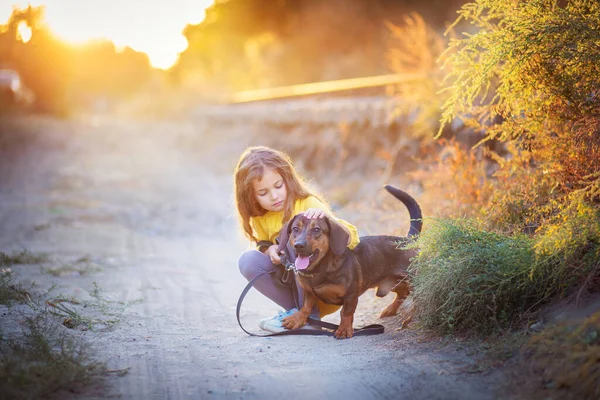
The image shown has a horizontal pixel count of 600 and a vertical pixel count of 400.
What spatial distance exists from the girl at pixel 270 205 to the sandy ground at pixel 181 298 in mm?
408

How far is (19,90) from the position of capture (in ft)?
68.9

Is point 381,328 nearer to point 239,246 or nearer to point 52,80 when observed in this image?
point 239,246

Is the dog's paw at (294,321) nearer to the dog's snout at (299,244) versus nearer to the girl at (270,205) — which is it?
the girl at (270,205)

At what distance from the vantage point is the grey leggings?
467cm

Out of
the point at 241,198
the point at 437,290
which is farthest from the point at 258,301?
the point at 437,290

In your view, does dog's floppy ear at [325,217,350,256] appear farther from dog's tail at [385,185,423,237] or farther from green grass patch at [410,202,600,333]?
dog's tail at [385,185,423,237]

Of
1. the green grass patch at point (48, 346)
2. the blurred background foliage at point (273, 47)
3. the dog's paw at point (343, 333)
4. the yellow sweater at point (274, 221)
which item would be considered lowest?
the dog's paw at point (343, 333)

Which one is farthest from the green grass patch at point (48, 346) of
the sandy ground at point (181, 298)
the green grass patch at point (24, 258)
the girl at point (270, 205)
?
the green grass patch at point (24, 258)

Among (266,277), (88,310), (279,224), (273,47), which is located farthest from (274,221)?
(273,47)

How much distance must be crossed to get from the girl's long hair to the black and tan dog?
1.56 feet

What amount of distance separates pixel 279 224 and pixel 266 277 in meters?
0.44

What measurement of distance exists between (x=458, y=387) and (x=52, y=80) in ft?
77.4

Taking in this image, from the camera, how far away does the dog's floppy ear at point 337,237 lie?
414 cm

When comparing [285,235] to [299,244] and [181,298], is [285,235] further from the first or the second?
[181,298]
